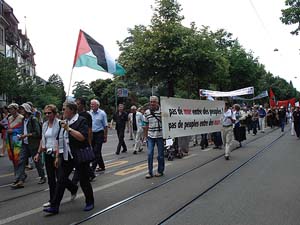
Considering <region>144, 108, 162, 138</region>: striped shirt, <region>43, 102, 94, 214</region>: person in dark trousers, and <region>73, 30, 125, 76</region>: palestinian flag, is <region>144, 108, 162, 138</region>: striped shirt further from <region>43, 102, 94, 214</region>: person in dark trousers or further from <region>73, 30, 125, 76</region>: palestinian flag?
<region>43, 102, 94, 214</region>: person in dark trousers

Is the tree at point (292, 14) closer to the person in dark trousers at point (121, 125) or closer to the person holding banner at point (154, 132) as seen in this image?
the person in dark trousers at point (121, 125)

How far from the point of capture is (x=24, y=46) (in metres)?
80.1

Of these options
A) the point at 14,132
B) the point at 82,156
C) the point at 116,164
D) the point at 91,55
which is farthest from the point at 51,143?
the point at 116,164

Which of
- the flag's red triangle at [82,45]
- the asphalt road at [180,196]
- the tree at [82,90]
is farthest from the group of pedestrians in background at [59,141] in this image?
the tree at [82,90]

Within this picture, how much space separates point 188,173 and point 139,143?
5.34 m

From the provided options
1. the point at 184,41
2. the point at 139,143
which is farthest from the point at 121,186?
the point at 184,41

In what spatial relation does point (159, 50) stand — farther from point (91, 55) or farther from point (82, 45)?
point (82, 45)

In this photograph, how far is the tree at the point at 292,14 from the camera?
20.1 m

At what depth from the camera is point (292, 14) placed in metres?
20.2

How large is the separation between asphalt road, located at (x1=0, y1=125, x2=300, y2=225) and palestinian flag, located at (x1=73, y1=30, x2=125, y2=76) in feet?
8.44

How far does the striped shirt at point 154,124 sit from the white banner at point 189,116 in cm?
37

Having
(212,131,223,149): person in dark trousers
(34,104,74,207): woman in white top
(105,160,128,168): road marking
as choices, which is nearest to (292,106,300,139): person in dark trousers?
(212,131,223,149): person in dark trousers

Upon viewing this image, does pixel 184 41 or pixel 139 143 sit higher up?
pixel 184 41

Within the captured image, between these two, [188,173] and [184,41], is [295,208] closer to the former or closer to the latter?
[188,173]
